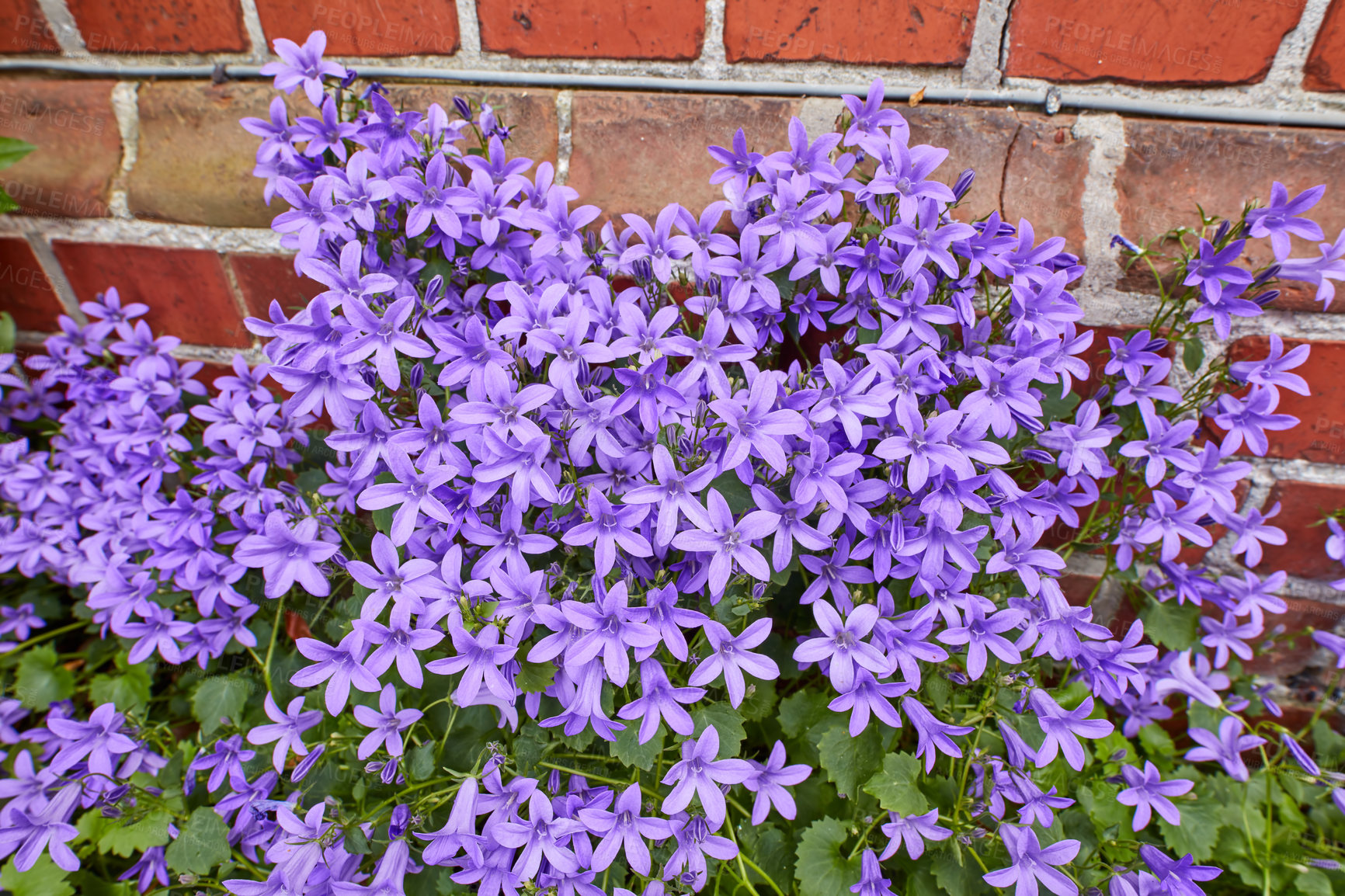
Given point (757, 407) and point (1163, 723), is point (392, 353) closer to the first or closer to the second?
point (757, 407)

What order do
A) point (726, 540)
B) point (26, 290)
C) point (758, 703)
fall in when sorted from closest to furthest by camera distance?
1. point (726, 540)
2. point (758, 703)
3. point (26, 290)

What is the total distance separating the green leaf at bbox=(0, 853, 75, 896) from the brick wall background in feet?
3.64

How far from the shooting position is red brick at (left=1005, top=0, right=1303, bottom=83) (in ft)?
3.68

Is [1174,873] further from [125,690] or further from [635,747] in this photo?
[125,690]

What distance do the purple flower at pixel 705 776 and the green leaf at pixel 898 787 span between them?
21 cm

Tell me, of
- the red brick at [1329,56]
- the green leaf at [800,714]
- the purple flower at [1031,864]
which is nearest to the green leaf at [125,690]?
the green leaf at [800,714]

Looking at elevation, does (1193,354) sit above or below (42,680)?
above

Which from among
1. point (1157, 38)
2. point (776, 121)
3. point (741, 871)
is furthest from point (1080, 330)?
point (741, 871)

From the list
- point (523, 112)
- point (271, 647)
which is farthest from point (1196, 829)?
point (523, 112)

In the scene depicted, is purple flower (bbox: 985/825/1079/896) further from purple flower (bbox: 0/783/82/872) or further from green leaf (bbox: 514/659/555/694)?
purple flower (bbox: 0/783/82/872)

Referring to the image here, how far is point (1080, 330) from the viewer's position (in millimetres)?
1226

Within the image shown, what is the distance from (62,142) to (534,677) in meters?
1.59

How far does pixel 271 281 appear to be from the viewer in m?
1.42

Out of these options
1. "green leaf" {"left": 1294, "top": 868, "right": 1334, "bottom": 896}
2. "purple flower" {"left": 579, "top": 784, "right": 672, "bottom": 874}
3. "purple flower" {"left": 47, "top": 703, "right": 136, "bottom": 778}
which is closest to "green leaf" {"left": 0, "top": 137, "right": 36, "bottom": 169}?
"purple flower" {"left": 47, "top": 703, "right": 136, "bottom": 778}
